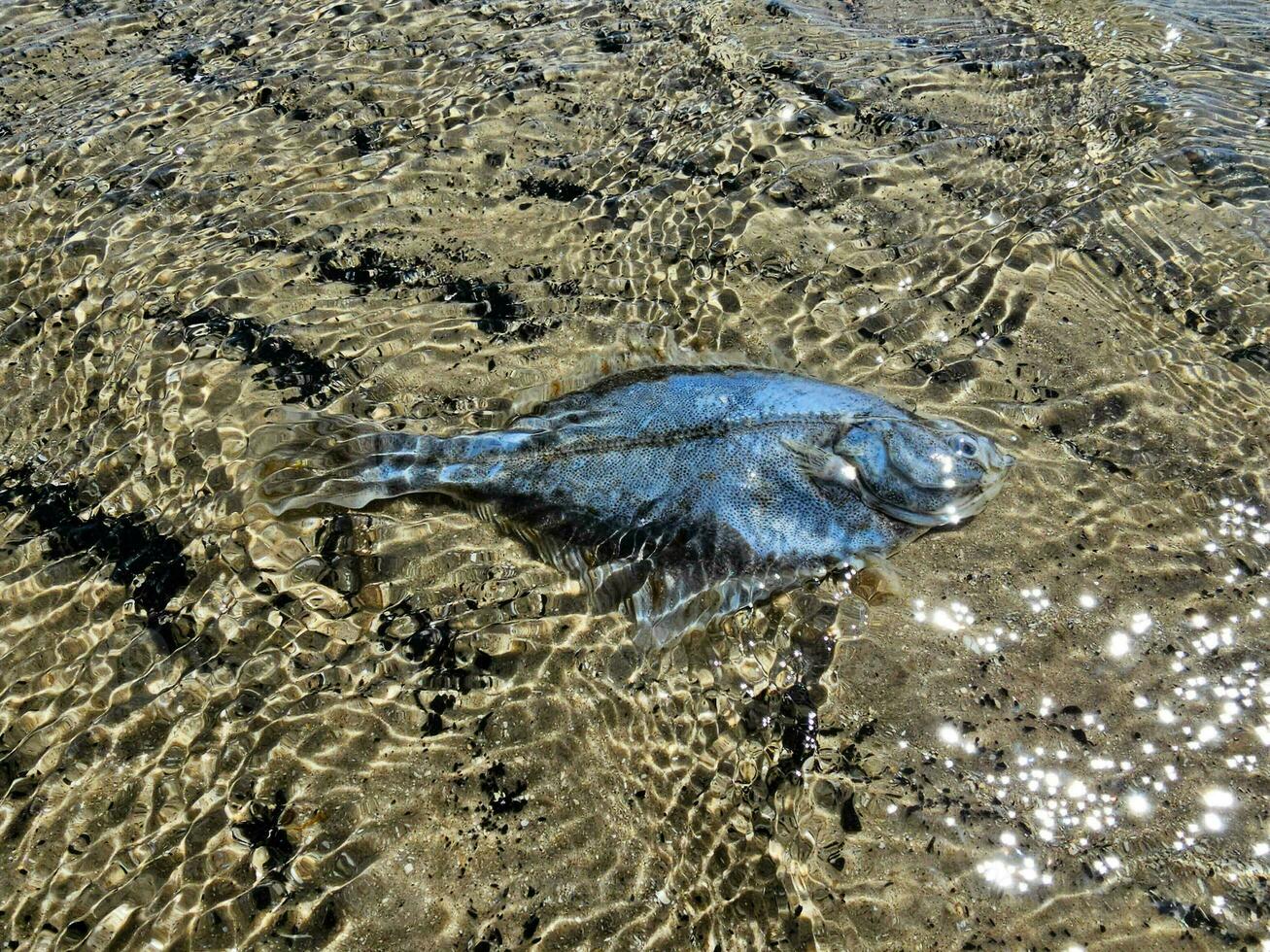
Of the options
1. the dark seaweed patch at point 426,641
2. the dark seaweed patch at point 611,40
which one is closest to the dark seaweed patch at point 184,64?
the dark seaweed patch at point 611,40

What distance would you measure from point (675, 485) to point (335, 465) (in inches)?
66.2

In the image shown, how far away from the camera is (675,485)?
383cm

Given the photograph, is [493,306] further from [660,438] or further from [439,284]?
[660,438]

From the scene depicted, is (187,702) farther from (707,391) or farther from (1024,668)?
(1024,668)

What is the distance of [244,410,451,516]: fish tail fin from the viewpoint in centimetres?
378

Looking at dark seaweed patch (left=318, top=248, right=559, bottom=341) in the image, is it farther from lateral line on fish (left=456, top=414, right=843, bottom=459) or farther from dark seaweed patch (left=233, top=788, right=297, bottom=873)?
dark seaweed patch (left=233, top=788, right=297, bottom=873)

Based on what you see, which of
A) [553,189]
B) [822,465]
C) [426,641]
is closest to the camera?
[426,641]

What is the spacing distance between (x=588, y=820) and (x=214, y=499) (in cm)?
251

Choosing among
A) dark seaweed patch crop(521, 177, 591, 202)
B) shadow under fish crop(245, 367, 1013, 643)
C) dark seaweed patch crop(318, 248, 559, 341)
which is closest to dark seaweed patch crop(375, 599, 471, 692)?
shadow under fish crop(245, 367, 1013, 643)

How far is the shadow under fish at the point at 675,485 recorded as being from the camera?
149 inches

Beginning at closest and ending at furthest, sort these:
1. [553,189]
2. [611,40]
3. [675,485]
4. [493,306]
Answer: [675,485], [493,306], [553,189], [611,40]

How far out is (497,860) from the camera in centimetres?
314

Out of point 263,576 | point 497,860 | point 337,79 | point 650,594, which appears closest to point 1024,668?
point 650,594

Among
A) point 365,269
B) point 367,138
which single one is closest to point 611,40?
point 367,138
